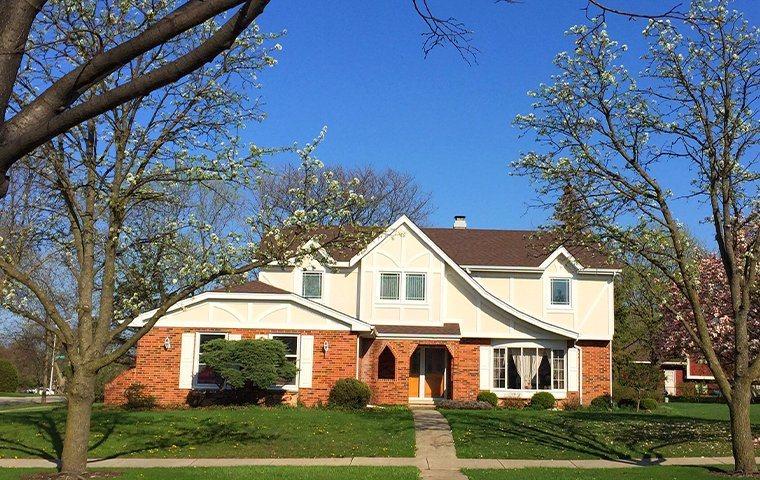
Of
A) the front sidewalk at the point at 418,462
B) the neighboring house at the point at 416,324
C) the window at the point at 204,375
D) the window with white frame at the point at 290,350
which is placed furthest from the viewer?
the neighboring house at the point at 416,324

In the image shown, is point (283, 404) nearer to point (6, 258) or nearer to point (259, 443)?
point (259, 443)

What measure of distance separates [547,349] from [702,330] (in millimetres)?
13767

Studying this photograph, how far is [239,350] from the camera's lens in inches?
925

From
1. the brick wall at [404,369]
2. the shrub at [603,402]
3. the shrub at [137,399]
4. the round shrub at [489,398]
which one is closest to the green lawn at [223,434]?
the shrub at [137,399]

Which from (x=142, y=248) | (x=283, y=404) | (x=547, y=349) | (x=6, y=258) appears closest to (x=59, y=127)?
(x=6, y=258)

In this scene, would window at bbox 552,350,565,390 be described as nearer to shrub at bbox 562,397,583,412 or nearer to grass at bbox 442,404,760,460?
shrub at bbox 562,397,583,412

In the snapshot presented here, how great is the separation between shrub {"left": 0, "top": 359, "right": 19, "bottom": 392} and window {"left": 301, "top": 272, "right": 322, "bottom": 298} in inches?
1134

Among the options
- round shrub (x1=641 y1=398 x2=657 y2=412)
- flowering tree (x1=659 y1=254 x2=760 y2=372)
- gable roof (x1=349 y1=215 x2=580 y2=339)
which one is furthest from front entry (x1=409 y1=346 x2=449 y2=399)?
flowering tree (x1=659 y1=254 x2=760 y2=372)

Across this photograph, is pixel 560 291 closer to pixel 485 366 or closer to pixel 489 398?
pixel 485 366

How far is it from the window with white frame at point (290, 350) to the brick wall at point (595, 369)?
1107 centimetres

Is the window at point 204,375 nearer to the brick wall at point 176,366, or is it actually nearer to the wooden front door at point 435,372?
the brick wall at point 176,366

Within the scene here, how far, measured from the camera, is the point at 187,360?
25531 mm

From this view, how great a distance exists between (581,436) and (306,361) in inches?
393

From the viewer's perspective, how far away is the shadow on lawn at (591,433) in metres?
17.2
